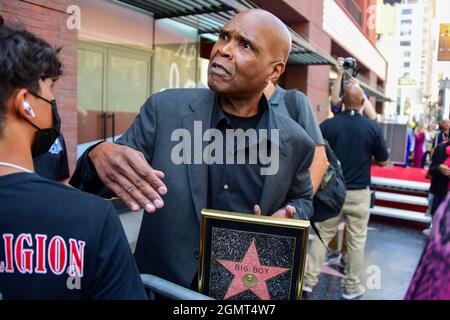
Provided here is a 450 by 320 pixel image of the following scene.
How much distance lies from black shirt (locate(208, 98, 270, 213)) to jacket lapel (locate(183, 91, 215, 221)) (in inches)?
1.7

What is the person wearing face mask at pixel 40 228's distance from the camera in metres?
1.05

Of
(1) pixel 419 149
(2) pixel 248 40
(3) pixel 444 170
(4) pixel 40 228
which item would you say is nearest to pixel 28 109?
(4) pixel 40 228

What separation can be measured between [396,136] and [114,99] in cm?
992

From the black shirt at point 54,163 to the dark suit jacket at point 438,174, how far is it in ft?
18.0

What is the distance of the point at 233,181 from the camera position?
5.94ft

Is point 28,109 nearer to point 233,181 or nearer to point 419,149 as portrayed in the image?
point 233,181

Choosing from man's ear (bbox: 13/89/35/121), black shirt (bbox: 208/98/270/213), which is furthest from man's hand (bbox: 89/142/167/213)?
black shirt (bbox: 208/98/270/213)

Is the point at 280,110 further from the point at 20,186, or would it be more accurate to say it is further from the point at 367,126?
the point at 367,126

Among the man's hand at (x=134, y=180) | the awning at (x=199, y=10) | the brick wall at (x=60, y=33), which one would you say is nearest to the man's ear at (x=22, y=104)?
the man's hand at (x=134, y=180)

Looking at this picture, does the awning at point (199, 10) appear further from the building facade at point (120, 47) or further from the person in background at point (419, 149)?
the person in background at point (419, 149)

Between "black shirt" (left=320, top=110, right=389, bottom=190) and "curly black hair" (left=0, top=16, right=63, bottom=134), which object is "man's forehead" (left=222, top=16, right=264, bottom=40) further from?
"black shirt" (left=320, top=110, right=389, bottom=190)

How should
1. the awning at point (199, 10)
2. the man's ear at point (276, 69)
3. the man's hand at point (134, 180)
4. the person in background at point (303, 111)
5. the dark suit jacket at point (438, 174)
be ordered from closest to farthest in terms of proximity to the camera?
the man's hand at point (134, 180)
the man's ear at point (276, 69)
the person in background at point (303, 111)
the awning at point (199, 10)
the dark suit jacket at point (438, 174)

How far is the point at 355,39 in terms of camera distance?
16625mm

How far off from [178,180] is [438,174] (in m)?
5.85
